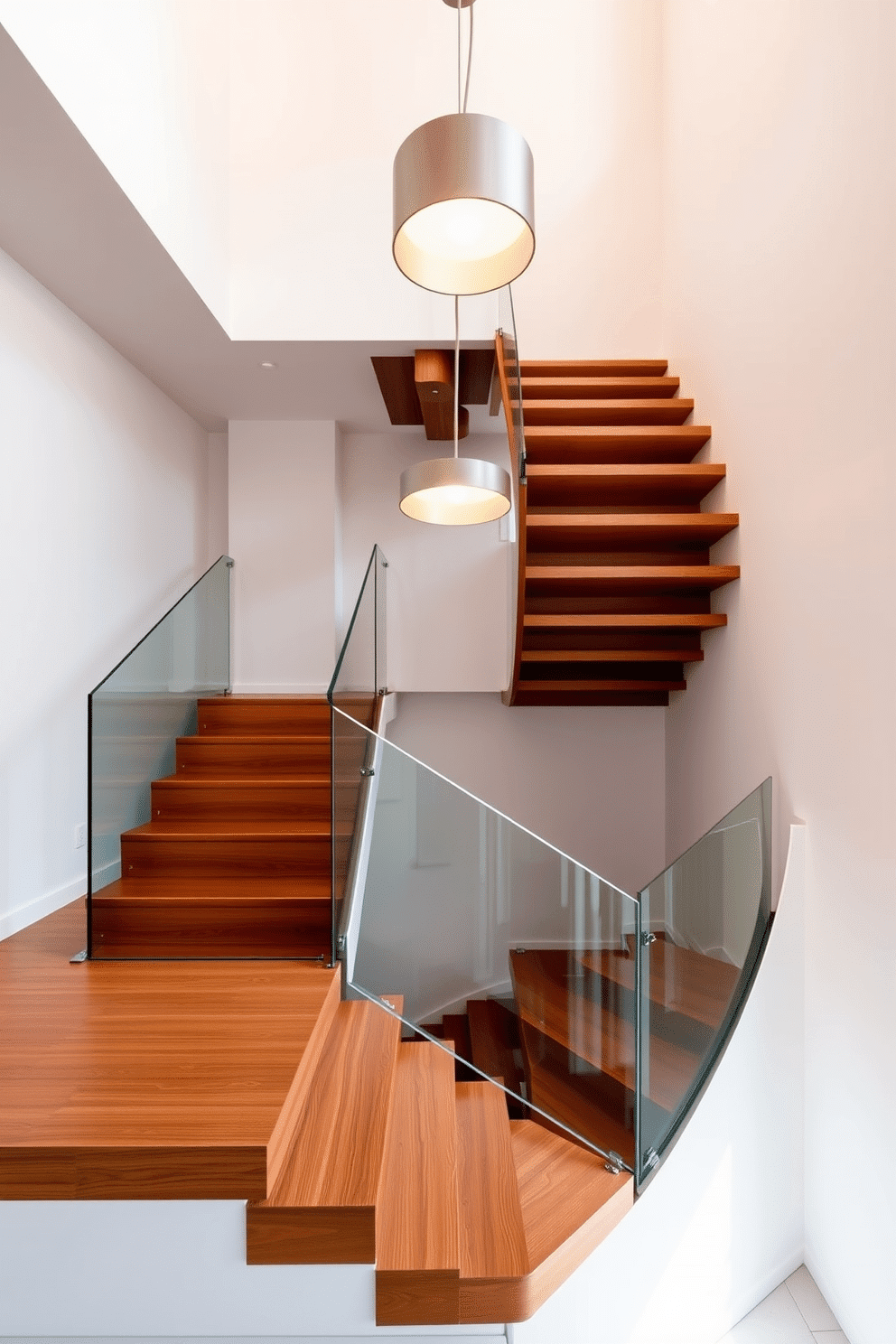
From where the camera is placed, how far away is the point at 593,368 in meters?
5.22

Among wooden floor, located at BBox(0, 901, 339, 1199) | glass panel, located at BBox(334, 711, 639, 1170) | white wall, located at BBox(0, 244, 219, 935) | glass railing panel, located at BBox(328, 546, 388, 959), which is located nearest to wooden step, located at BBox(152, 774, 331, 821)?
white wall, located at BBox(0, 244, 219, 935)

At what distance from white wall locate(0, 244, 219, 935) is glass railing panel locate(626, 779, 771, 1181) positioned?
281cm

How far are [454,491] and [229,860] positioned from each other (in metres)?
1.97

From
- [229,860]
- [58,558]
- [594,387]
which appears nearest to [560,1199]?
[229,860]

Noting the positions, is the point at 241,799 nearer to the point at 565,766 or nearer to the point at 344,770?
the point at 344,770

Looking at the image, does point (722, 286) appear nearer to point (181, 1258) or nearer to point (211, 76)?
point (211, 76)

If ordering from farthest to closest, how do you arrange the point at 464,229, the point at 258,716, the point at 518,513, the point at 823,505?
the point at 258,716 < the point at 518,513 < the point at 823,505 < the point at 464,229

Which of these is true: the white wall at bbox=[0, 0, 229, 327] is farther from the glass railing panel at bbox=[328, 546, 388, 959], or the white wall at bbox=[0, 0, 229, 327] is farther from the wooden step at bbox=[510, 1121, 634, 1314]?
the wooden step at bbox=[510, 1121, 634, 1314]

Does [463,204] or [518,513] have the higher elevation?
[463,204]

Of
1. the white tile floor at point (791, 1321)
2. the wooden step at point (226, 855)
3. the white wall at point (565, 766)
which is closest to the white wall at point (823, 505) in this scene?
the white tile floor at point (791, 1321)

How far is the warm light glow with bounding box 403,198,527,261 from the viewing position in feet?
7.52

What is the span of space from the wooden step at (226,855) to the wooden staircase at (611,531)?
1.55 m

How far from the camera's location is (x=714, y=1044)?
3146 millimetres

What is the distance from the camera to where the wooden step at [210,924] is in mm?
3600
